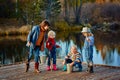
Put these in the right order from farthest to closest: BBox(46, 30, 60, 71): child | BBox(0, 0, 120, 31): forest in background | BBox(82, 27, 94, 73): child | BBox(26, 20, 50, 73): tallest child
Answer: BBox(0, 0, 120, 31): forest in background → BBox(46, 30, 60, 71): child → BBox(26, 20, 50, 73): tallest child → BBox(82, 27, 94, 73): child

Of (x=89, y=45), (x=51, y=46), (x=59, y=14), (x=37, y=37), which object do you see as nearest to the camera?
(x=89, y=45)

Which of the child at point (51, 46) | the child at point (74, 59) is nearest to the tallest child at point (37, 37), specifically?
the child at point (51, 46)

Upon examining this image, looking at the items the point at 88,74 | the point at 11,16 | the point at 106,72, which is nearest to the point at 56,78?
the point at 88,74

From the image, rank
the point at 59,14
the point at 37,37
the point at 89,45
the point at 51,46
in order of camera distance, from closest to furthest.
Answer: the point at 89,45 < the point at 37,37 < the point at 51,46 < the point at 59,14

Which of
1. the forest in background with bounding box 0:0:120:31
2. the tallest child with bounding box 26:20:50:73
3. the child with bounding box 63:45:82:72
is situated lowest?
the child with bounding box 63:45:82:72

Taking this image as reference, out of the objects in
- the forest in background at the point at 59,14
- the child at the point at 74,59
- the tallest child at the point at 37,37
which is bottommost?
the child at the point at 74,59

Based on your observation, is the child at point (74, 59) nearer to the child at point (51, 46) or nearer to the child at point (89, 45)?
the child at point (89, 45)

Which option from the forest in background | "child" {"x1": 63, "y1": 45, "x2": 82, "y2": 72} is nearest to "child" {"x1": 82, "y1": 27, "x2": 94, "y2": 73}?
"child" {"x1": 63, "y1": 45, "x2": 82, "y2": 72}

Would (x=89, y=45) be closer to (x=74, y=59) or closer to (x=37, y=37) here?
(x=74, y=59)

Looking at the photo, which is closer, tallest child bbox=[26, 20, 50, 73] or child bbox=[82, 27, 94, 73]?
child bbox=[82, 27, 94, 73]

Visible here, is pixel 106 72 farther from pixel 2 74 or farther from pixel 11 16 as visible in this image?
pixel 11 16

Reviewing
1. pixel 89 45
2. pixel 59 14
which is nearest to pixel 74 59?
pixel 89 45

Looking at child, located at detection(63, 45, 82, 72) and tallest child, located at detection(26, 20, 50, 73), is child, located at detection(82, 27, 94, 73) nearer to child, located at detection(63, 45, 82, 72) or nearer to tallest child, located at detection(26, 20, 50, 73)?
child, located at detection(63, 45, 82, 72)

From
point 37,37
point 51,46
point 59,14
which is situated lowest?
point 51,46
